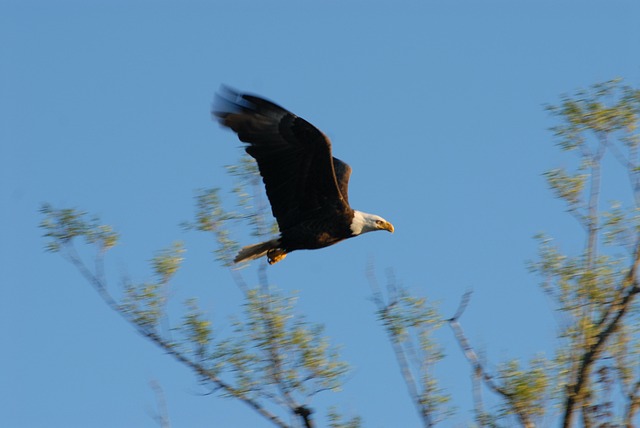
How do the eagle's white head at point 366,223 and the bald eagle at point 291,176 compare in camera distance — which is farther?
the eagle's white head at point 366,223

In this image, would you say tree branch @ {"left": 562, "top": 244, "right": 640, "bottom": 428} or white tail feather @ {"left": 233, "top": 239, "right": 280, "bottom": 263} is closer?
tree branch @ {"left": 562, "top": 244, "right": 640, "bottom": 428}

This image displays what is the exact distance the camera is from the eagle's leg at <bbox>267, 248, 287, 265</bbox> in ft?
39.7

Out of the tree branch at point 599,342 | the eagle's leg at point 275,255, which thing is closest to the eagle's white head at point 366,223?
the eagle's leg at point 275,255

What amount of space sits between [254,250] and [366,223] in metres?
1.26

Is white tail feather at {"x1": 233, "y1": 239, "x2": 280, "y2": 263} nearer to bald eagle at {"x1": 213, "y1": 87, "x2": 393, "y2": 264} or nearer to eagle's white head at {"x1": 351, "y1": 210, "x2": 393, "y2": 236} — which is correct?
bald eagle at {"x1": 213, "y1": 87, "x2": 393, "y2": 264}

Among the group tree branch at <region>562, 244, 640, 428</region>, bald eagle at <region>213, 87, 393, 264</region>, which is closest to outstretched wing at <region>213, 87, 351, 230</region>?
bald eagle at <region>213, 87, 393, 264</region>

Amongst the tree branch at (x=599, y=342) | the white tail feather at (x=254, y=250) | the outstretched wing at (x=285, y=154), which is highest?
the outstretched wing at (x=285, y=154)

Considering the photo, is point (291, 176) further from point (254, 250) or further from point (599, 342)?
point (599, 342)

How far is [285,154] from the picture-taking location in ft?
38.1

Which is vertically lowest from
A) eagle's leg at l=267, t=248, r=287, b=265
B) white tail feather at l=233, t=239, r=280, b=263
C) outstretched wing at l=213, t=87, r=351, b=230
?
eagle's leg at l=267, t=248, r=287, b=265

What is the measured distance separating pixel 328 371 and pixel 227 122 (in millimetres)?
2385

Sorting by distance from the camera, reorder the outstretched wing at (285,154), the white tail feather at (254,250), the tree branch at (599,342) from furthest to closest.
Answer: the white tail feather at (254,250) < the outstretched wing at (285,154) < the tree branch at (599,342)

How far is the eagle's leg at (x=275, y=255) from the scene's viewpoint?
39.7ft

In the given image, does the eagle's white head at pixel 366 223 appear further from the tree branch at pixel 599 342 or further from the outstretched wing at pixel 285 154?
the tree branch at pixel 599 342
